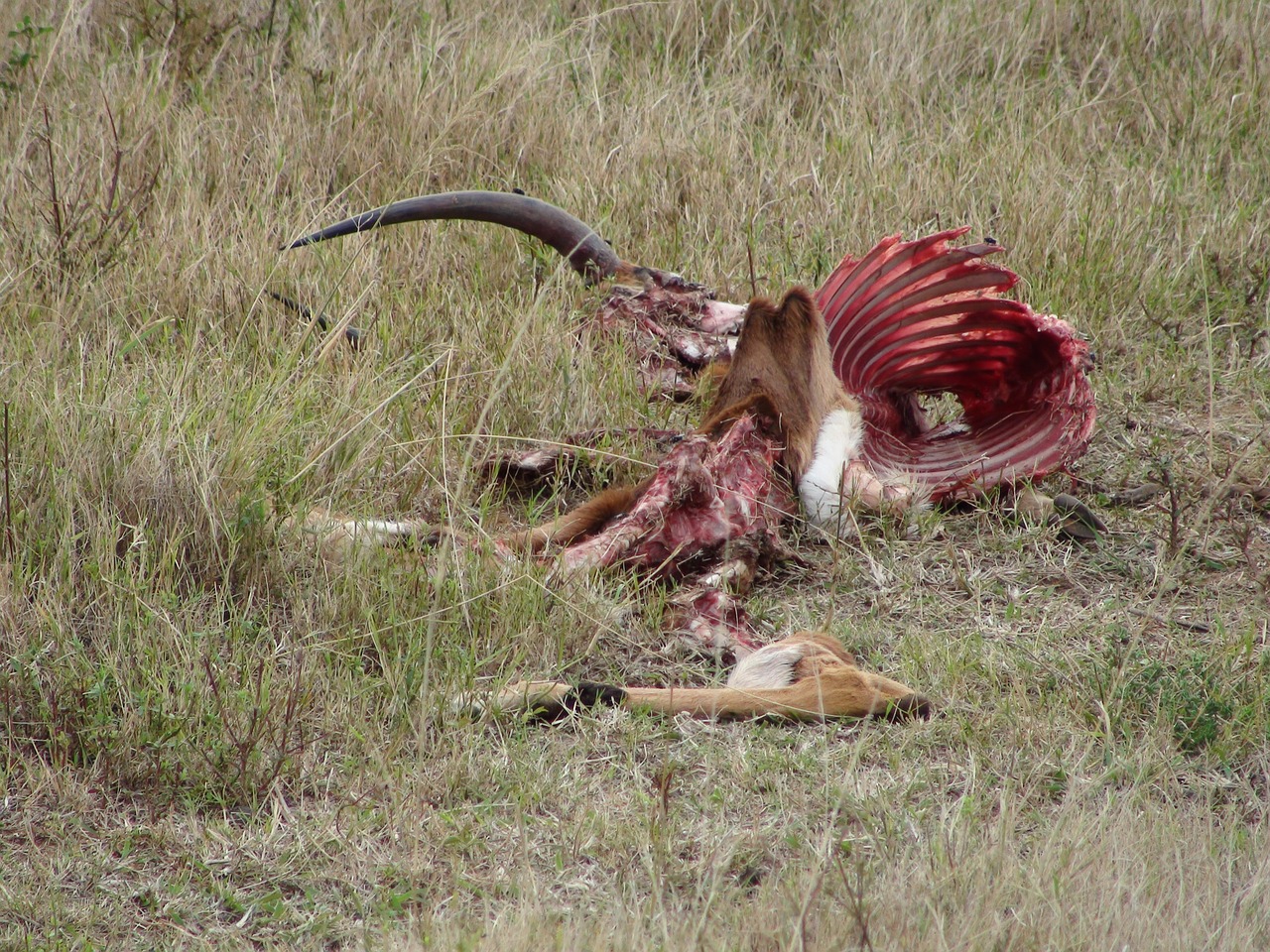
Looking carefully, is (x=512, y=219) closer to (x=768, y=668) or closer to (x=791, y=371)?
(x=791, y=371)

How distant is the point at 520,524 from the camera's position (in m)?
3.36

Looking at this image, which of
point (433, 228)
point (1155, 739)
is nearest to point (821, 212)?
point (433, 228)

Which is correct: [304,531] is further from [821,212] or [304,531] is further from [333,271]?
[821,212]

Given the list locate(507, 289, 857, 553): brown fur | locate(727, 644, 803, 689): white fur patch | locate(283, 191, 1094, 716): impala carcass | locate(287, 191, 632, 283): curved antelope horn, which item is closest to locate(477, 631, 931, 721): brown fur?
locate(727, 644, 803, 689): white fur patch

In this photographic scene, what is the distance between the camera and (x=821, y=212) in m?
4.89

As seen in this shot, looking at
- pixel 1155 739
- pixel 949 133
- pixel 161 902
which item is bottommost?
pixel 161 902

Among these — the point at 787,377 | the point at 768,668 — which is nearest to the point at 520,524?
the point at 787,377

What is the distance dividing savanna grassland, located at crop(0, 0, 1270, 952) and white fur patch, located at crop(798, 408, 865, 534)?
9 cm

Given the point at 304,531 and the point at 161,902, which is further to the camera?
the point at 304,531

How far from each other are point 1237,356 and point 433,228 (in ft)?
9.07

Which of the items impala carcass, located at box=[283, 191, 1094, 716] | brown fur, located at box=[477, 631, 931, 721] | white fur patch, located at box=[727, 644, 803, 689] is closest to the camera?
brown fur, located at box=[477, 631, 931, 721]

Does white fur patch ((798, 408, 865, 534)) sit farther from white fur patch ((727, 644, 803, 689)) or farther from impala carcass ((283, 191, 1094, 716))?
white fur patch ((727, 644, 803, 689))

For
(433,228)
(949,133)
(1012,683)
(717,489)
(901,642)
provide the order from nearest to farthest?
(1012,683), (901,642), (717,489), (433,228), (949,133)

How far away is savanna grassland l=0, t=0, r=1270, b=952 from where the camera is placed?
2.12 m
